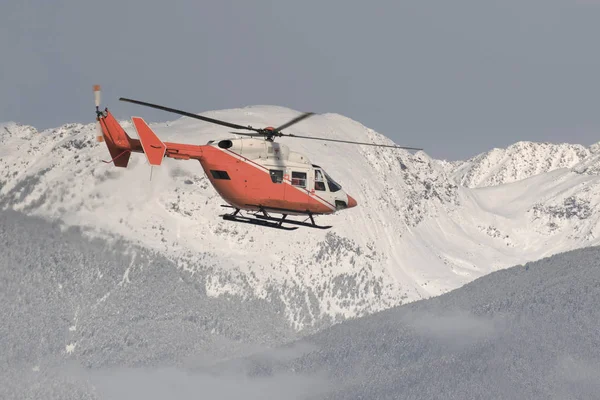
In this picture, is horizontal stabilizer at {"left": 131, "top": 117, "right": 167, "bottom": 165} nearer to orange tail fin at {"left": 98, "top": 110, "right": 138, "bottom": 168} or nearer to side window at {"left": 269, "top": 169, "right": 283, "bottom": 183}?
orange tail fin at {"left": 98, "top": 110, "right": 138, "bottom": 168}

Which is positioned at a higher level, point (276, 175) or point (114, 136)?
point (114, 136)

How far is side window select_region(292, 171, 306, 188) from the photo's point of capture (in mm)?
97125

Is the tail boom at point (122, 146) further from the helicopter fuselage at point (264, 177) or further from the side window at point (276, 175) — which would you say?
the side window at point (276, 175)

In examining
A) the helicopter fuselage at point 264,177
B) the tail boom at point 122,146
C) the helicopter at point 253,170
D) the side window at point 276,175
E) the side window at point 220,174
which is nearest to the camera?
the tail boom at point 122,146

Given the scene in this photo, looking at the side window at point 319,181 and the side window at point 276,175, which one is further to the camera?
the side window at point 319,181

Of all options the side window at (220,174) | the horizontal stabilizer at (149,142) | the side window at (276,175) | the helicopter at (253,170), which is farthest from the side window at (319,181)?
the horizontal stabilizer at (149,142)

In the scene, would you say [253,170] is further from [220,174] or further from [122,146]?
[122,146]

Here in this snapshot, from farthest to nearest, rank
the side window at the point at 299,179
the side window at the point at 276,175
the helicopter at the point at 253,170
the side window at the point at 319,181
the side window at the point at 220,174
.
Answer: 1. the side window at the point at 319,181
2. the side window at the point at 299,179
3. the side window at the point at 276,175
4. the side window at the point at 220,174
5. the helicopter at the point at 253,170

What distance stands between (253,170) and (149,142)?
894 centimetres

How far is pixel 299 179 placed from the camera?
9744 cm

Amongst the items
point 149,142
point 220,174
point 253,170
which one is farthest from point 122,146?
point 253,170

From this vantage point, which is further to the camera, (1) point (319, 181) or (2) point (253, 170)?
(1) point (319, 181)

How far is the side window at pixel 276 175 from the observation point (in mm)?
95875

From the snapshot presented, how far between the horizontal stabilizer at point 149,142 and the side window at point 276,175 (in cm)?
943
